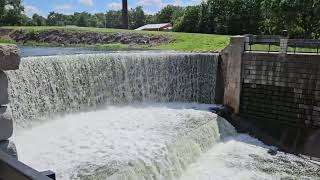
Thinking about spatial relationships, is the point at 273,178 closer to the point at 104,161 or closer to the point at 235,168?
the point at 235,168

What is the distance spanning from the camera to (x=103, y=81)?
1245 centimetres

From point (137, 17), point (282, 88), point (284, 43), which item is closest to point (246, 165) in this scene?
point (282, 88)

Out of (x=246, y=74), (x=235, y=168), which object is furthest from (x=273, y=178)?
(x=246, y=74)

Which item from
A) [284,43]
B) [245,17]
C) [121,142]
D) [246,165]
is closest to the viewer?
[121,142]

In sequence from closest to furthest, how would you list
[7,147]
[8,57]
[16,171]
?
[16,171] → [8,57] → [7,147]

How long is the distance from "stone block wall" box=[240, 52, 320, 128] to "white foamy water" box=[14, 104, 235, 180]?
1860 millimetres

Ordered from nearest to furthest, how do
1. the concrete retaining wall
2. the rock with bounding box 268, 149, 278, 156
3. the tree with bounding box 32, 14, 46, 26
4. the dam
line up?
1. the dam
2. the rock with bounding box 268, 149, 278, 156
3. the concrete retaining wall
4. the tree with bounding box 32, 14, 46, 26

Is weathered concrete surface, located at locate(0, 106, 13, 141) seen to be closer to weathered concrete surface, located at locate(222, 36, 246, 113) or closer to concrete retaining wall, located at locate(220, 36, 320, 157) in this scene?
concrete retaining wall, located at locate(220, 36, 320, 157)

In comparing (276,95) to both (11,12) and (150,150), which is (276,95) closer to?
(150,150)

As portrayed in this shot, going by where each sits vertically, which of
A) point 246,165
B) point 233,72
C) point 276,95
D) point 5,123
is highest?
point 5,123

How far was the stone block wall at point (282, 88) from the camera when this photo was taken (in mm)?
11836

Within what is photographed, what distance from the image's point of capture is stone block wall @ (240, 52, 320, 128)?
1184 centimetres

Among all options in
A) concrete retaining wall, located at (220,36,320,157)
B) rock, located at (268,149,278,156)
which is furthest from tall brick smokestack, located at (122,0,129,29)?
rock, located at (268,149,278,156)

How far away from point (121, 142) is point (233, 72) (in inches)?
252
